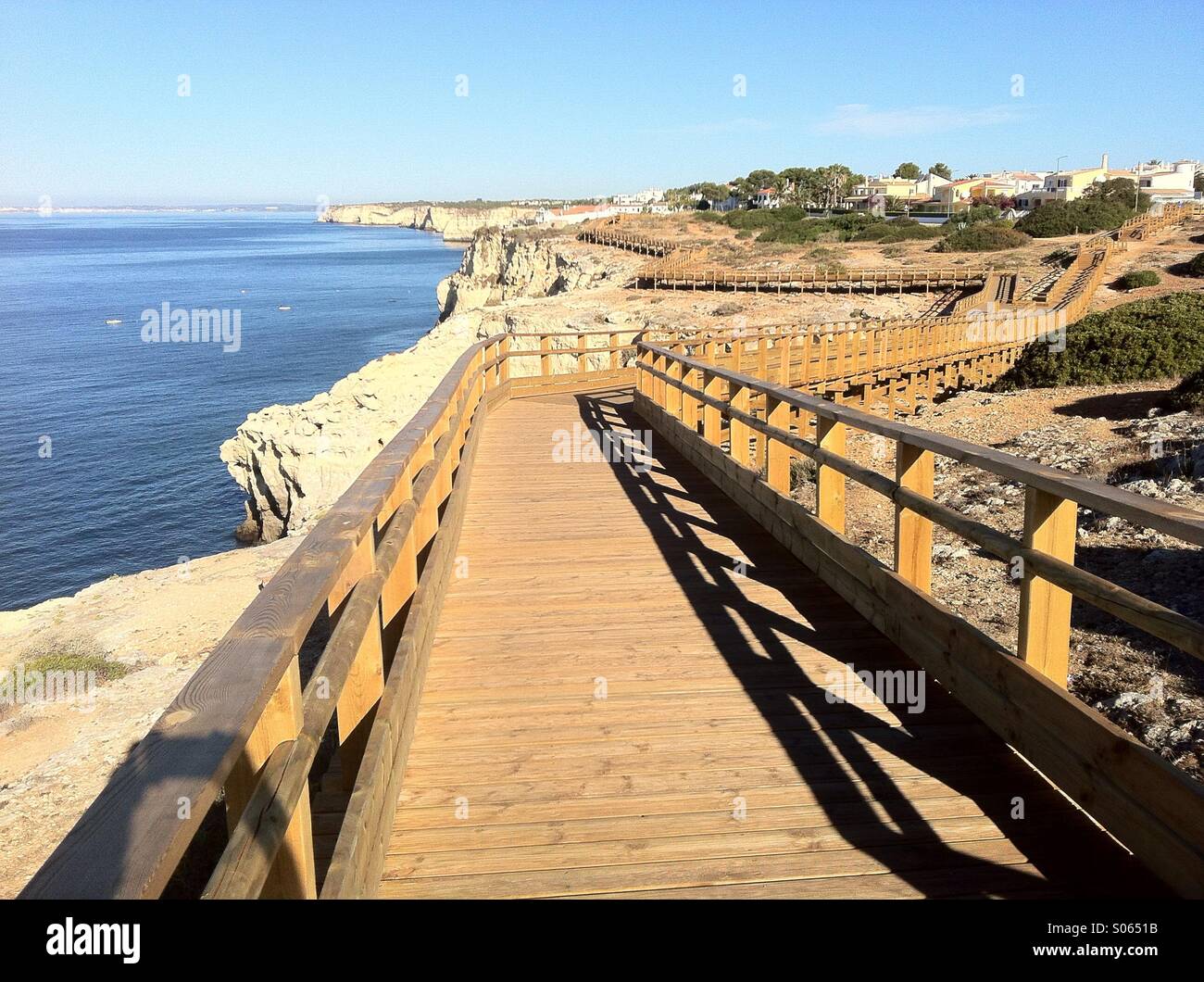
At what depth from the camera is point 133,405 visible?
2000 inches

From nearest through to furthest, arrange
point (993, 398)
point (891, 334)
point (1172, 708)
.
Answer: point (1172, 708) → point (993, 398) → point (891, 334)

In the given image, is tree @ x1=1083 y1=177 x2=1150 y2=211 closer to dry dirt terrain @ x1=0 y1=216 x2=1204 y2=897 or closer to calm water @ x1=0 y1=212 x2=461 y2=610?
calm water @ x1=0 y1=212 x2=461 y2=610

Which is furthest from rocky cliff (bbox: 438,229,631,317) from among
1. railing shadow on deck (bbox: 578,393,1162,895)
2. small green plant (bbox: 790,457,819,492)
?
railing shadow on deck (bbox: 578,393,1162,895)

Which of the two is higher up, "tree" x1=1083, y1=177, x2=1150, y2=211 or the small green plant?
"tree" x1=1083, y1=177, x2=1150, y2=211

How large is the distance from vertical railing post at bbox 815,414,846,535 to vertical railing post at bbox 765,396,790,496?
1.04 meters

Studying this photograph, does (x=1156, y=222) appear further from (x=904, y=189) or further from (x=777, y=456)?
(x=904, y=189)

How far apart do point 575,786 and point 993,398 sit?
20669 millimetres

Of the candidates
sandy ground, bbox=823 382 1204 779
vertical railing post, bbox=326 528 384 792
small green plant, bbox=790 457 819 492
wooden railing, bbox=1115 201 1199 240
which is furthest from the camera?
wooden railing, bbox=1115 201 1199 240

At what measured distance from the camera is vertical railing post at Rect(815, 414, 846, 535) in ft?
21.0

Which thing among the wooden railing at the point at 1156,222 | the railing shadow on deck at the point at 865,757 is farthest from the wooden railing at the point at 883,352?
the wooden railing at the point at 1156,222

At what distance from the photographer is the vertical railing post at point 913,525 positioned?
5.01 metres
